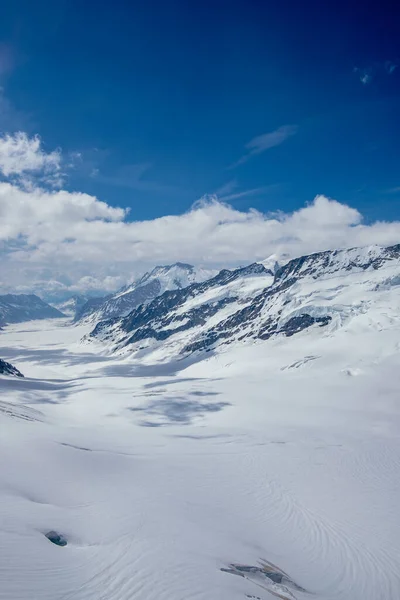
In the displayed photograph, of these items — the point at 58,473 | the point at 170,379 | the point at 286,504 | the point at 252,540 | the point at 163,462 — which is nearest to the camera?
the point at 252,540

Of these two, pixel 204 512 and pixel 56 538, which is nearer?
pixel 56 538

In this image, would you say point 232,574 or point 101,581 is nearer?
point 101,581

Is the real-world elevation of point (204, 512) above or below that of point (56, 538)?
below

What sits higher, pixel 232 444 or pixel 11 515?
pixel 11 515

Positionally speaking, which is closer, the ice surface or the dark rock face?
the ice surface

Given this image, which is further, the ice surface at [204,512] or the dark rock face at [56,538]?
the dark rock face at [56,538]

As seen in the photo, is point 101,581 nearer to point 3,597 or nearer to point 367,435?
point 3,597

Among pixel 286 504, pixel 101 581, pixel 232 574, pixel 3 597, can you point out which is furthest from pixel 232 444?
pixel 3 597

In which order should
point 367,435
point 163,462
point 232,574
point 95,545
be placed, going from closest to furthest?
point 232,574 → point 95,545 → point 163,462 → point 367,435
